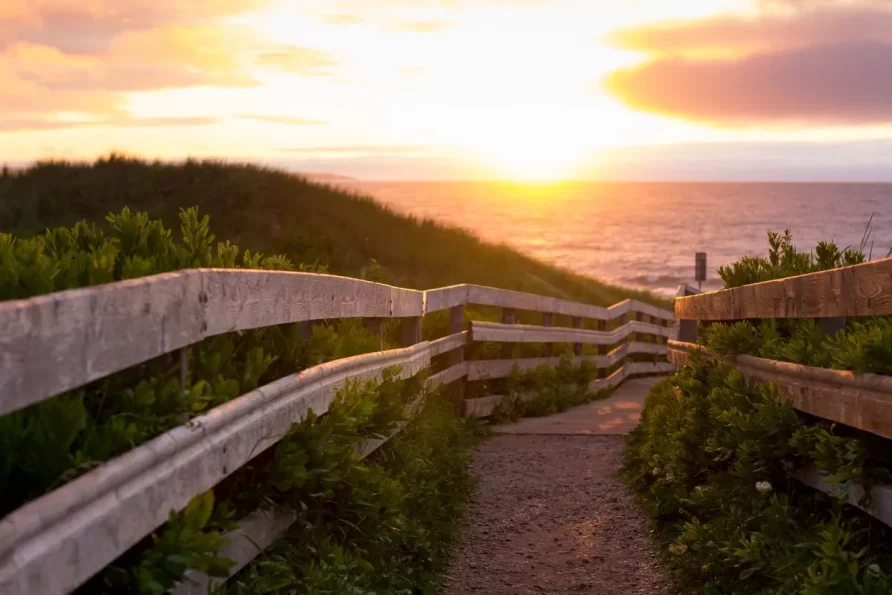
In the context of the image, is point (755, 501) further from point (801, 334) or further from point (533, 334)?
point (533, 334)

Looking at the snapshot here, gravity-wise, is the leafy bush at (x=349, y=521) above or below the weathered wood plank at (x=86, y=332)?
below

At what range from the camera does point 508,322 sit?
36.9ft

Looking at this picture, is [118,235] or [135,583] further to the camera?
[118,235]

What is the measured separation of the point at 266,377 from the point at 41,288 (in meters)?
1.70

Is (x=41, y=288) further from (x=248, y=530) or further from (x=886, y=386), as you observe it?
(x=886, y=386)

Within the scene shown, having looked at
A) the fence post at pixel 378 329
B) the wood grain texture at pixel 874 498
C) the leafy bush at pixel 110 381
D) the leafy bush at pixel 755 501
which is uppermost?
the leafy bush at pixel 110 381

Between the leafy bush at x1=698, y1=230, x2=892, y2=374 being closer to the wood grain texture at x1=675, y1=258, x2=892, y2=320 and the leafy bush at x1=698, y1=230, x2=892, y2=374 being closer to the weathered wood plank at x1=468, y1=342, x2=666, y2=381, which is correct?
the wood grain texture at x1=675, y1=258, x2=892, y2=320

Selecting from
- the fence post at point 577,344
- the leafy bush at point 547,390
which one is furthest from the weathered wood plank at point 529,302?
the leafy bush at point 547,390

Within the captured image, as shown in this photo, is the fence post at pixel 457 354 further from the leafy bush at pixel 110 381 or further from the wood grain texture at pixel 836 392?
the leafy bush at pixel 110 381

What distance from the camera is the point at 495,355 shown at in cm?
1103

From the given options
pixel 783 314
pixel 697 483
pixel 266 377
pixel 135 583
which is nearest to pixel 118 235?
pixel 266 377

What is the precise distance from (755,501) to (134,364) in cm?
312

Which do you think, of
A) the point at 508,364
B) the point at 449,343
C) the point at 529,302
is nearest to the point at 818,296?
the point at 449,343

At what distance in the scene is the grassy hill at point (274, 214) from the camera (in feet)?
81.5
